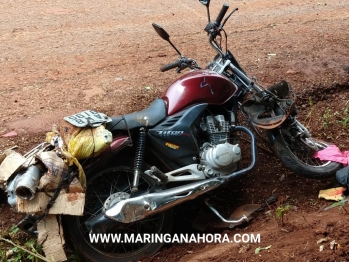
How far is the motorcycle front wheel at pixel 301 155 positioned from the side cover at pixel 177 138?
77 centimetres

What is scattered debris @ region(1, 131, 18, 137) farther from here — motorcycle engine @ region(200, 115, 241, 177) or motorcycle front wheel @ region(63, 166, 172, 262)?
motorcycle engine @ region(200, 115, 241, 177)

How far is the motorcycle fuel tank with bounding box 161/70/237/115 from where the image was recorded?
12.3 ft

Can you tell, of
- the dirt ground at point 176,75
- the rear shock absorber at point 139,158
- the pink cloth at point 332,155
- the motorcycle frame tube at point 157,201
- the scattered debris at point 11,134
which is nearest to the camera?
the motorcycle frame tube at point 157,201

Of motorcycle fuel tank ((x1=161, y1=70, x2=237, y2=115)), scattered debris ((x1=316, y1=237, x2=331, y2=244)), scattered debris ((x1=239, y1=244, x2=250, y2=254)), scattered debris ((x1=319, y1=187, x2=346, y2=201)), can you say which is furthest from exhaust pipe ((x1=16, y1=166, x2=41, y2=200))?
scattered debris ((x1=319, y1=187, x2=346, y2=201))

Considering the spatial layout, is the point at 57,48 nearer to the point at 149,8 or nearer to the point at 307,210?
the point at 149,8

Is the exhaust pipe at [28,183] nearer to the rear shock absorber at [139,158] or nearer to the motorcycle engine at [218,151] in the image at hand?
the rear shock absorber at [139,158]

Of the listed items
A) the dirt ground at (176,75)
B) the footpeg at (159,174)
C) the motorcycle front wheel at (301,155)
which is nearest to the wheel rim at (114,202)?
the footpeg at (159,174)

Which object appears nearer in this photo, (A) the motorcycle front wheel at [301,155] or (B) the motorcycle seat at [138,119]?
(B) the motorcycle seat at [138,119]

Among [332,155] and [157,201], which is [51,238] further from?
[332,155]

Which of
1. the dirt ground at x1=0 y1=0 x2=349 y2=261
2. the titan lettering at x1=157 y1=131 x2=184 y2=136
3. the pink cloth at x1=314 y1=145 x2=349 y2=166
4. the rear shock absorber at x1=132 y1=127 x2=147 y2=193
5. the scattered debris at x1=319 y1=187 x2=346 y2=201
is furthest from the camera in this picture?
the pink cloth at x1=314 y1=145 x2=349 y2=166

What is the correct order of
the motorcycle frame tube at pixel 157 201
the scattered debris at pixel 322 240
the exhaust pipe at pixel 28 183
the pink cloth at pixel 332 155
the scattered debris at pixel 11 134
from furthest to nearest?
1. the scattered debris at pixel 11 134
2. the pink cloth at pixel 332 155
3. the motorcycle frame tube at pixel 157 201
4. the scattered debris at pixel 322 240
5. the exhaust pipe at pixel 28 183

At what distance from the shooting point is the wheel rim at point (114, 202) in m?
3.66

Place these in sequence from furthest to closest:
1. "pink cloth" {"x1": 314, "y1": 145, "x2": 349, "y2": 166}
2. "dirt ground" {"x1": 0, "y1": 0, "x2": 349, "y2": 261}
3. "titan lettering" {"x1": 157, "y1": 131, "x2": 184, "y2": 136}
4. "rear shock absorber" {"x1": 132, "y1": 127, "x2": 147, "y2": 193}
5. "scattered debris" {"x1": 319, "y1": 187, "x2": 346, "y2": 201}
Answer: "pink cloth" {"x1": 314, "y1": 145, "x2": 349, "y2": 166}
"scattered debris" {"x1": 319, "y1": 187, "x2": 346, "y2": 201}
"dirt ground" {"x1": 0, "y1": 0, "x2": 349, "y2": 261}
"titan lettering" {"x1": 157, "y1": 131, "x2": 184, "y2": 136}
"rear shock absorber" {"x1": 132, "y1": 127, "x2": 147, "y2": 193}

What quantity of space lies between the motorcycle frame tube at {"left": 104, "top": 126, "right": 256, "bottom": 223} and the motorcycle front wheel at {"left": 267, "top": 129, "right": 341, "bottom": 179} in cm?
58
